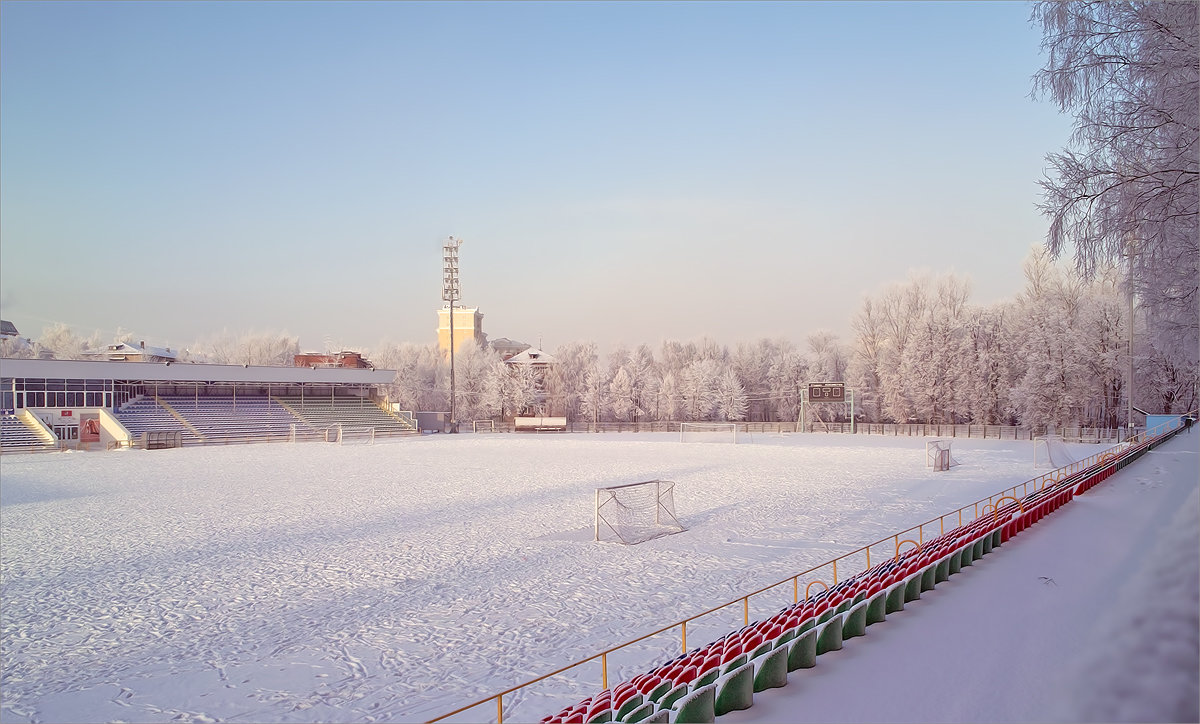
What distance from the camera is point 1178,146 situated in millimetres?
10039

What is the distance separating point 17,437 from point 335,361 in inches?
1129

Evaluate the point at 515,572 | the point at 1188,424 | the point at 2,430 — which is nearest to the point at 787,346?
the point at 1188,424

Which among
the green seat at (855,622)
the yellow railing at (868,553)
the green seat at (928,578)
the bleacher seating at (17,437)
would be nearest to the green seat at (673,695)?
the yellow railing at (868,553)

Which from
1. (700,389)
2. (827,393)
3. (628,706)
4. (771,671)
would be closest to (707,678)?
(771,671)

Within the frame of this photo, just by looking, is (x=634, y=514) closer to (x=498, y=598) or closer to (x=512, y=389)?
(x=498, y=598)

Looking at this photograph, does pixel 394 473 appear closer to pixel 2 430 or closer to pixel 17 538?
pixel 17 538

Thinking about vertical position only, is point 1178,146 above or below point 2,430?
above

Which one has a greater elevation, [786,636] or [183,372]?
[183,372]

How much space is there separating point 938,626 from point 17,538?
67.0ft

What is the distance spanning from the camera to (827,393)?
196 ft

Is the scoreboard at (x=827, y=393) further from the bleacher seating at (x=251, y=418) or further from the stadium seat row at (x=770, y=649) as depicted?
the stadium seat row at (x=770, y=649)

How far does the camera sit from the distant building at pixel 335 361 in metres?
70.4

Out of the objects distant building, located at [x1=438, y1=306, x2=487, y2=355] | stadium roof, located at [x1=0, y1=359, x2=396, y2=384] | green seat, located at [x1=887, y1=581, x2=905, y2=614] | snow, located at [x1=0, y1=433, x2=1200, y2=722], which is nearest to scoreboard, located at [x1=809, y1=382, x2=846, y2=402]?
snow, located at [x1=0, y1=433, x2=1200, y2=722]

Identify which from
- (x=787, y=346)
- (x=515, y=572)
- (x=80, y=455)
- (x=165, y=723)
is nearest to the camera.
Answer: (x=165, y=723)
